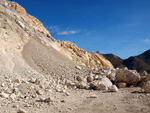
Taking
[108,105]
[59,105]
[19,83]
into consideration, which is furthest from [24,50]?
[108,105]

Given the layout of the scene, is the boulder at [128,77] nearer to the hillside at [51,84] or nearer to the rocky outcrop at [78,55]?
the hillside at [51,84]

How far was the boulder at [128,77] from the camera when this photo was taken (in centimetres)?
955

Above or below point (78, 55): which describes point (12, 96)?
below

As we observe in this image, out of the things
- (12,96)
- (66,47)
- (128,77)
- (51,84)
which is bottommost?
(12,96)

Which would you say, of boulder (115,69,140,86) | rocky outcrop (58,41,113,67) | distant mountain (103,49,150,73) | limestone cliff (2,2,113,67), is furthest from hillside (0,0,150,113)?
distant mountain (103,49,150,73)

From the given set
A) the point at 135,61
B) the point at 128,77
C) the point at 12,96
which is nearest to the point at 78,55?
the point at 128,77

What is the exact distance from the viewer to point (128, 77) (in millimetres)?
9711

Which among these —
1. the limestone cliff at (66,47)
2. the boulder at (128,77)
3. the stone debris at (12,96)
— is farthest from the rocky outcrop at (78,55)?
the stone debris at (12,96)

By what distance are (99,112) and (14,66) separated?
6.37m

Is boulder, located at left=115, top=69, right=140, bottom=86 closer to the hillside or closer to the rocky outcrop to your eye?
the hillside

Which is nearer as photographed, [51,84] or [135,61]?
[51,84]

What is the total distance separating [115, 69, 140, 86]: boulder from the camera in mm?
9552

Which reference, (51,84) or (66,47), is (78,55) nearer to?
(66,47)

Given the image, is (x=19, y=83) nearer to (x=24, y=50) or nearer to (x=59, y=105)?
(x=59, y=105)
